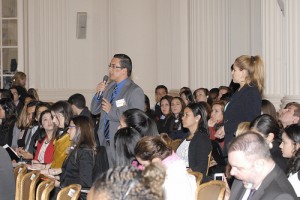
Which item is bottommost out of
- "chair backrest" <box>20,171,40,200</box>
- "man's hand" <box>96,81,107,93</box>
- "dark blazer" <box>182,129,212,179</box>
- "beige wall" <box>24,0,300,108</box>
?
"chair backrest" <box>20,171,40,200</box>

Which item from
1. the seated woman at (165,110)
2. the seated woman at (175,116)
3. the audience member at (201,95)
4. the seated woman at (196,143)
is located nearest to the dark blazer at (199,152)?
the seated woman at (196,143)

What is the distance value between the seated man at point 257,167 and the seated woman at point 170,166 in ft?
2.27

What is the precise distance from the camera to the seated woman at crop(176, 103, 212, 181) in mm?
6090

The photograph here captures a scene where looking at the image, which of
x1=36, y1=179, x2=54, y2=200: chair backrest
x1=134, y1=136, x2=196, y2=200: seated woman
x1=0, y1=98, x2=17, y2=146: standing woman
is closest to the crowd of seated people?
x1=134, y1=136, x2=196, y2=200: seated woman

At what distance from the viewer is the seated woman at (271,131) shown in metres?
5.00

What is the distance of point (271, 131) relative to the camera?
17.0 ft

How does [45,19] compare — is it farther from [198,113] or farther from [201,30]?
[198,113]

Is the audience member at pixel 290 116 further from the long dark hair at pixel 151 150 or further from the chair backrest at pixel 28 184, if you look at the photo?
the long dark hair at pixel 151 150

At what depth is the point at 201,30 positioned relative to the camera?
11.4 meters

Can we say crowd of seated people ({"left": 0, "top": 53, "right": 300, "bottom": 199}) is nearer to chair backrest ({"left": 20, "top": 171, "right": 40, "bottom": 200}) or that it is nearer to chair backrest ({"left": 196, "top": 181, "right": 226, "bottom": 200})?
chair backrest ({"left": 196, "top": 181, "right": 226, "bottom": 200})

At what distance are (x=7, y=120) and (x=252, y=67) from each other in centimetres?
457

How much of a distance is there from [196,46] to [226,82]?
73 cm

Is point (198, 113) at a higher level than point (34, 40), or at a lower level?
lower

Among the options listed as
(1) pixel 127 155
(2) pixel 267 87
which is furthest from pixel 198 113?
(2) pixel 267 87
